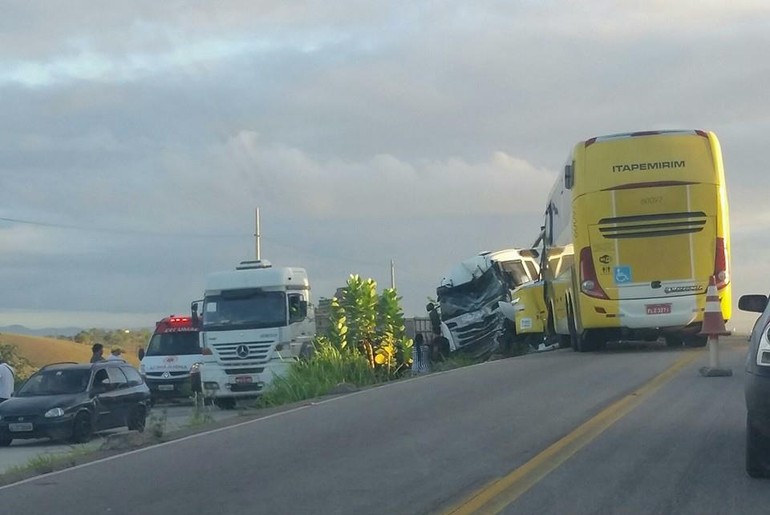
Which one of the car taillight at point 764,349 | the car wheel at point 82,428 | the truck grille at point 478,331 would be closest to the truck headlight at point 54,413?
the car wheel at point 82,428

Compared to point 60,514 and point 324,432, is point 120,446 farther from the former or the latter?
point 60,514

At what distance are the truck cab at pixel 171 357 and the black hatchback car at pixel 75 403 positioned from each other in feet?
28.4

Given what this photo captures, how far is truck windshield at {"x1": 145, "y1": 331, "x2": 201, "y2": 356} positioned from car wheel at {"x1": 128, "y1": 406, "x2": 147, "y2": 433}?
10.0 meters

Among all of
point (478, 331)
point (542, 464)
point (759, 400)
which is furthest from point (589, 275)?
point (759, 400)

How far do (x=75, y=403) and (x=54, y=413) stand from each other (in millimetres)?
592

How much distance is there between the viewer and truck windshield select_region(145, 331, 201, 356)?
110ft

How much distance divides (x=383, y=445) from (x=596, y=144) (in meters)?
12.2

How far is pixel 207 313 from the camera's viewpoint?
1104 inches

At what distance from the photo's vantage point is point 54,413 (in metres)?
20.8

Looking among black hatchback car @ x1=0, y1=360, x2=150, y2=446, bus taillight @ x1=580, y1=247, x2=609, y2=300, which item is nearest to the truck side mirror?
bus taillight @ x1=580, y1=247, x2=609, y2=300

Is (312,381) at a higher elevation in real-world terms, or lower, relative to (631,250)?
lower

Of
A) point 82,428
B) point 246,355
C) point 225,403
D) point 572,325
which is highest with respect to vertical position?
point 572,325

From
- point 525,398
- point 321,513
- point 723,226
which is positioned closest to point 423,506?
point 321,513

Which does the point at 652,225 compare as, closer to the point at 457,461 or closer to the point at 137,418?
the point at 137,418
